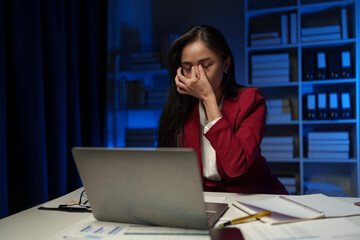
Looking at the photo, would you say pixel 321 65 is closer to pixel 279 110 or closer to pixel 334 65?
pixel 334 65

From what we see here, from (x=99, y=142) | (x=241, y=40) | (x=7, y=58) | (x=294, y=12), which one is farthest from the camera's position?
(x=241, y=40)

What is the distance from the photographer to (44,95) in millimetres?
1908

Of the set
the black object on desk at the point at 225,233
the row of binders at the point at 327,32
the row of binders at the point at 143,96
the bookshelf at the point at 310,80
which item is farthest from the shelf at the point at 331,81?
the black object on desk at the point at 225,233

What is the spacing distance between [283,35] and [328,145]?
3.30 ft

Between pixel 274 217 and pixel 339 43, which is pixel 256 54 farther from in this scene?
pixel 274 217

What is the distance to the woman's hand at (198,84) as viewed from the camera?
1162 mm

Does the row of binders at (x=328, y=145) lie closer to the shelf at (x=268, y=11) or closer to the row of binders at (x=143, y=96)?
the shelf at (x=268, y=11)

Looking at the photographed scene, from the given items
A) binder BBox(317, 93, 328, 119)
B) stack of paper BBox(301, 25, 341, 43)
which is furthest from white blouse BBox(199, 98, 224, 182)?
stack of paper BBox(301, 25, 341, 43)

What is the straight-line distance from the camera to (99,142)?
257cm

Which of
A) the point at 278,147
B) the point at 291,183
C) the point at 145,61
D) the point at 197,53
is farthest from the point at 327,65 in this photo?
the point at 197,53

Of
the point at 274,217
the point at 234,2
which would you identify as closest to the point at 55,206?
the point at 274,217

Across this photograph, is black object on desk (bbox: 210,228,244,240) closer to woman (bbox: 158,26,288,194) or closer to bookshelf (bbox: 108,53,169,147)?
woman (bbox: 158,26,288,194)

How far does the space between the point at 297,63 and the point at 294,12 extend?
448 millimetres

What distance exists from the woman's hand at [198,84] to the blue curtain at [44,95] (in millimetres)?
900
